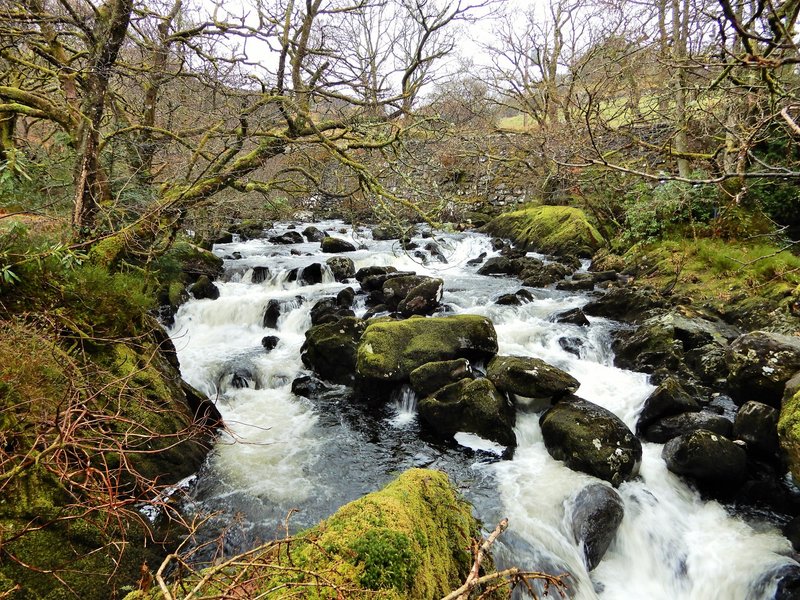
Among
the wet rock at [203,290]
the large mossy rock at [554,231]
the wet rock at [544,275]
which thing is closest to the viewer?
the wet rock at [203,290]

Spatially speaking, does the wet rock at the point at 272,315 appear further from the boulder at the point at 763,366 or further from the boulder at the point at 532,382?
the boulder at the point at 763,366

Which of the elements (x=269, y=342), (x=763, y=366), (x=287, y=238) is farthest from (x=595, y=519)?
(x=287, y=238)

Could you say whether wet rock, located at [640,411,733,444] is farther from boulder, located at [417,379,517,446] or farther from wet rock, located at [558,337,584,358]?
wet rock, located at [558,337,584,358]

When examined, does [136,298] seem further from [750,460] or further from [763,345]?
[763,345]

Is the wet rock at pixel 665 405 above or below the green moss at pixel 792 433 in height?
below

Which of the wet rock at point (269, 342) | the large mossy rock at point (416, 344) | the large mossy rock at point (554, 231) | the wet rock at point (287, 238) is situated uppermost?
the large mossy rock at point (554, 231)

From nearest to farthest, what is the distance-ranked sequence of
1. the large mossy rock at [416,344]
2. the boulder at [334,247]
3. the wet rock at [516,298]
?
1. the large mossy rock at [416,344]
2. the wet rock at [516,298]
3. the boulder at [334,247]

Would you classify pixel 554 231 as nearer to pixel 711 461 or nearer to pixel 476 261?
pixel 476 261

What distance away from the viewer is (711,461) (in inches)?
196

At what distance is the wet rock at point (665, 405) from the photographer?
6023mm

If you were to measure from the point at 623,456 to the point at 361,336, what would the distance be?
481cm

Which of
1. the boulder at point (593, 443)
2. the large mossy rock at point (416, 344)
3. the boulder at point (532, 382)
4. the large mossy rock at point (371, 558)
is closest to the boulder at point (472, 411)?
the boulder at point (532, 382)

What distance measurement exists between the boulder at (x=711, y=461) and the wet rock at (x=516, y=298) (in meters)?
6.07

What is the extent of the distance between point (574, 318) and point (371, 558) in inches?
347
